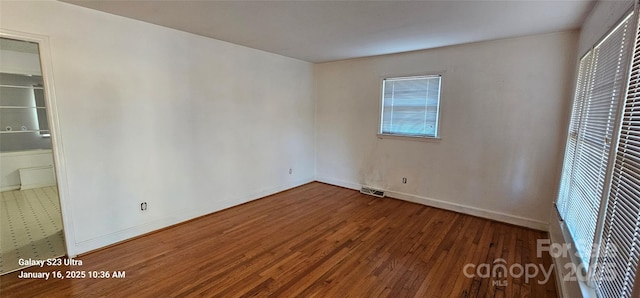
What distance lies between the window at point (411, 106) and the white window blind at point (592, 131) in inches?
63.7

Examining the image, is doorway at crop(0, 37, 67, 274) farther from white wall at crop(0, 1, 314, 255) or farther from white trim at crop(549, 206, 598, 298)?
white trim at crop(549, 206, 598, 298)

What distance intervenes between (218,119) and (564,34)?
4421mm

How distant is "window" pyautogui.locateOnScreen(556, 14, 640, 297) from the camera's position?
45.9 inches

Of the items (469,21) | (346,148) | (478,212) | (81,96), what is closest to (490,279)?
(478,212)

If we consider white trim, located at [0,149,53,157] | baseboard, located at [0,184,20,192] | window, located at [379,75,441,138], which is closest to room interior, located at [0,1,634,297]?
window, located at [379,75,441,138]

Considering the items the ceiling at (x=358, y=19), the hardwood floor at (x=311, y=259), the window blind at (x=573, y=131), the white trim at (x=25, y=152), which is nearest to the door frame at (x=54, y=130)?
the hardwood floor at (x=311, y=259)

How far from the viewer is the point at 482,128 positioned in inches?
141

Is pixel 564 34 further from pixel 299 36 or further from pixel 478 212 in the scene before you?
pixel 299 36

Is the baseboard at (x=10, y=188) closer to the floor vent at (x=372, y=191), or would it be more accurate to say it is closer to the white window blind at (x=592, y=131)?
the floor vent at (x=372, y=191)

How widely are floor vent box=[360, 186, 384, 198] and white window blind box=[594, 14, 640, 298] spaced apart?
3179 mm

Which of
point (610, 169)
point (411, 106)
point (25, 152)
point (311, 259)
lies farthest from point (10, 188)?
point (610, 169)

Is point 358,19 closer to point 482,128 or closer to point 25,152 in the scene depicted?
point 482,128

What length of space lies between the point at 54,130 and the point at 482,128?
192 inches

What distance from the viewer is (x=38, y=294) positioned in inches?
80.8
